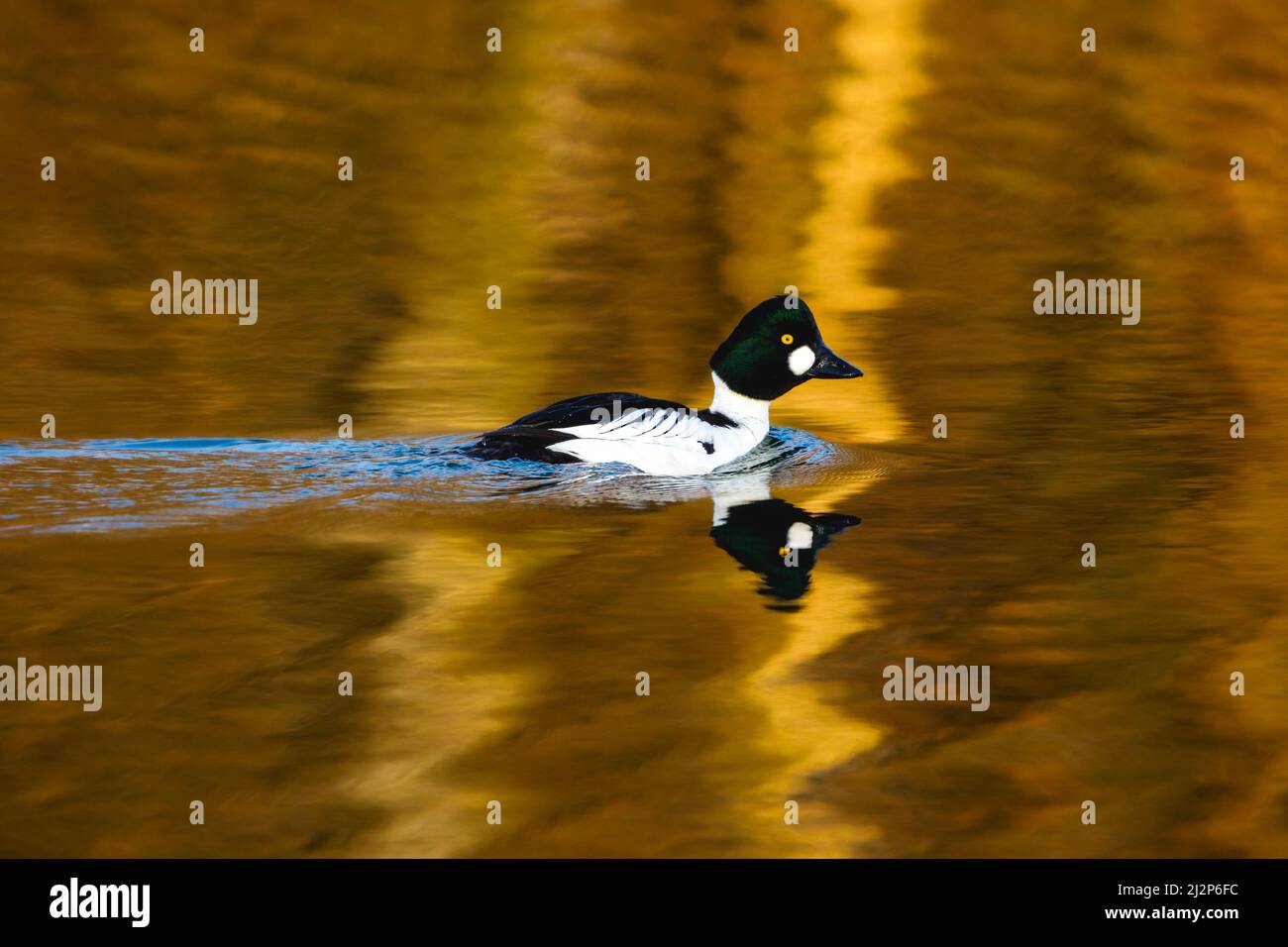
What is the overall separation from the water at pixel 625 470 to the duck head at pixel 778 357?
374 mm

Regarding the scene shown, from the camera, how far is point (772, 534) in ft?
26.5

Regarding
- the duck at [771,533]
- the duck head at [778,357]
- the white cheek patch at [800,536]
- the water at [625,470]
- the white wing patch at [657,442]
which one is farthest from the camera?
the duck head at [778,357]

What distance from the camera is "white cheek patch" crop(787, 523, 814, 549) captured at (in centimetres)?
791

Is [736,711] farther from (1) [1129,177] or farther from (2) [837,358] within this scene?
(1) [1129,177]

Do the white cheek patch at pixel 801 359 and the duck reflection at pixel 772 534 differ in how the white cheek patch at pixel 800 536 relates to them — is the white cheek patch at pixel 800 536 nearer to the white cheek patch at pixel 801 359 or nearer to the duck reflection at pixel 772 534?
the duck reflection at pixel 772 534

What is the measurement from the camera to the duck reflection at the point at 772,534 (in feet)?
24.3

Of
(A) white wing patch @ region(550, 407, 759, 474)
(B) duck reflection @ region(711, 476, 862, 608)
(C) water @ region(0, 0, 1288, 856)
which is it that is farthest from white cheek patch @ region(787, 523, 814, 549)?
(A) white wing patch @ region(550, 407, 759, 474)

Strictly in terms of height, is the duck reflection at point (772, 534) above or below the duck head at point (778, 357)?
below

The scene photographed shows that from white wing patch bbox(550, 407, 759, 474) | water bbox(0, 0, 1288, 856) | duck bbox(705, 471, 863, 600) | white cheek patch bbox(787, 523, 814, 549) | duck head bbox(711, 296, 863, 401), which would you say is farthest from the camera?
duck head bbox(711, 296, 863, 401)

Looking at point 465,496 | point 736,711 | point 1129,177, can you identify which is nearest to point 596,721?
point 736,711

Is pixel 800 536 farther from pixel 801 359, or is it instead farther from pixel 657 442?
pixel 801 359

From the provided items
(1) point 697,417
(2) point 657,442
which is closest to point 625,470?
(2) point 657,442

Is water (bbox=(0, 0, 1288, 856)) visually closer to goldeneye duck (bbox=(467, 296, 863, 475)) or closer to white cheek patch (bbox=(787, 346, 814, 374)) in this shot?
goldeneye duck (bbox=(467, 296, 863, 475))

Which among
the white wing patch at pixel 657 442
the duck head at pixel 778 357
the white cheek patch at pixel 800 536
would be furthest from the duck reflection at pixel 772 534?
the duck head at pixel 778 357
